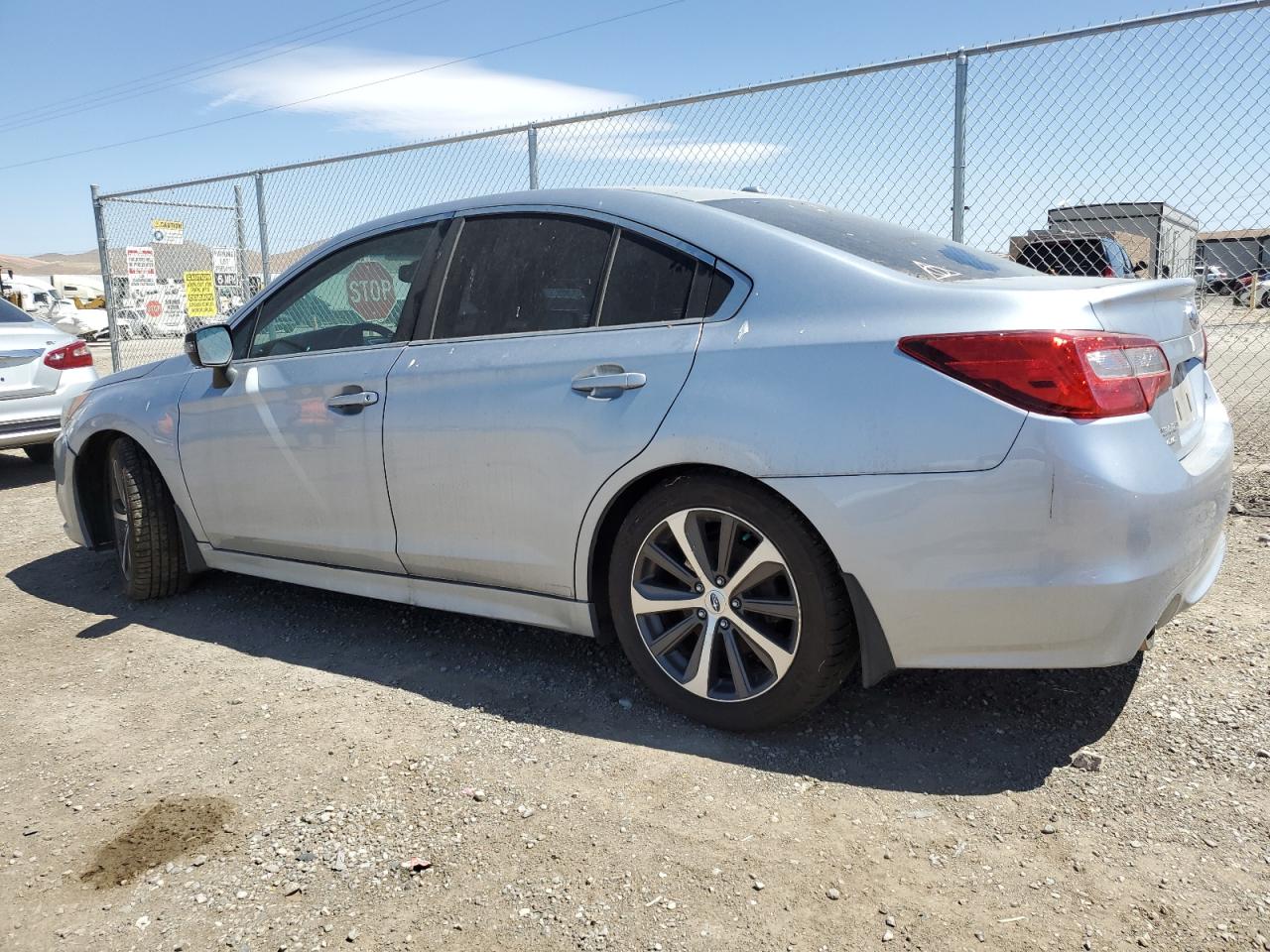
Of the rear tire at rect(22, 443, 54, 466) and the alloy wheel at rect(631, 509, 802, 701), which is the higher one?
the alloy wheel at rect(631, 509, 802, 701)

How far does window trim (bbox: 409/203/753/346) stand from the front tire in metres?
0.50

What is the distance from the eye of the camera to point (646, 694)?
334 centimetres

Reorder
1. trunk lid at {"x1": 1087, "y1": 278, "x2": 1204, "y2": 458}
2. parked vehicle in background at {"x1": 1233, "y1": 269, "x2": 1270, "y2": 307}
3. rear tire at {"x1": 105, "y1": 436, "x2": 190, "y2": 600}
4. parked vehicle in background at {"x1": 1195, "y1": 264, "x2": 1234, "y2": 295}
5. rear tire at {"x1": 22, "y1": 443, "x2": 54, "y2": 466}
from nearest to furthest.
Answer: trunk lid at {"x1": 1087, "y1": 278, "x2": 1204, "y2": 458} → rear tire at {"x1": 105, "y1": 436, "x2": 190, "y2": 600} → parked vehicle in background at {"x1": 1233, "y1": 269, "x2": 1270, "y2": 307} → parked vehicle in background at {"x1": 1195, "y1": 264, "x2": 1234, "y2": 295} → rear tire at {"x1": 22, "y1": 443, "x2": 54, "y2": 466}

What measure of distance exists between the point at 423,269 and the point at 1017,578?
7.55 ft

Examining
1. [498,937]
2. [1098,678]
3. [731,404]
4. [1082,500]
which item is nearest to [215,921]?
[498,937]

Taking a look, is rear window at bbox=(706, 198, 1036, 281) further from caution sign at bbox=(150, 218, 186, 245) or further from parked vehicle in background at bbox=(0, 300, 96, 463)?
caution sign at bbox=(150, 218, 186, 245)

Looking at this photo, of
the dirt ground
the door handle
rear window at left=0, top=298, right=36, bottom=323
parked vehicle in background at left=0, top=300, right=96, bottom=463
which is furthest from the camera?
rear window at left=0, top=298, right=36, bottom=323

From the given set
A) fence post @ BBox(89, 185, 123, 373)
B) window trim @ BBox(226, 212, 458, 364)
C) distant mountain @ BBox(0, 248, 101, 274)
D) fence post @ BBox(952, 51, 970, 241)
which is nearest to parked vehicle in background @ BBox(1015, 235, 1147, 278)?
fence post @ BBox(952, 51, 970, 241)

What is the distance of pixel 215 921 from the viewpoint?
224cm

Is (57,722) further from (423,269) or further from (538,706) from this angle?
(423,269)

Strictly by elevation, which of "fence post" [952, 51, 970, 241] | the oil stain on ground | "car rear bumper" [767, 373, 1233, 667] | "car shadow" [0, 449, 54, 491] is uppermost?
"fence post" [952, 51, 970, 241]

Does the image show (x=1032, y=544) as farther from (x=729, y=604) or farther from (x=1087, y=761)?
(x=729, y=604)

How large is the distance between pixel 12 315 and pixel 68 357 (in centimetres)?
75

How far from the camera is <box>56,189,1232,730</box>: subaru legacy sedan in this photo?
96.9 inches
